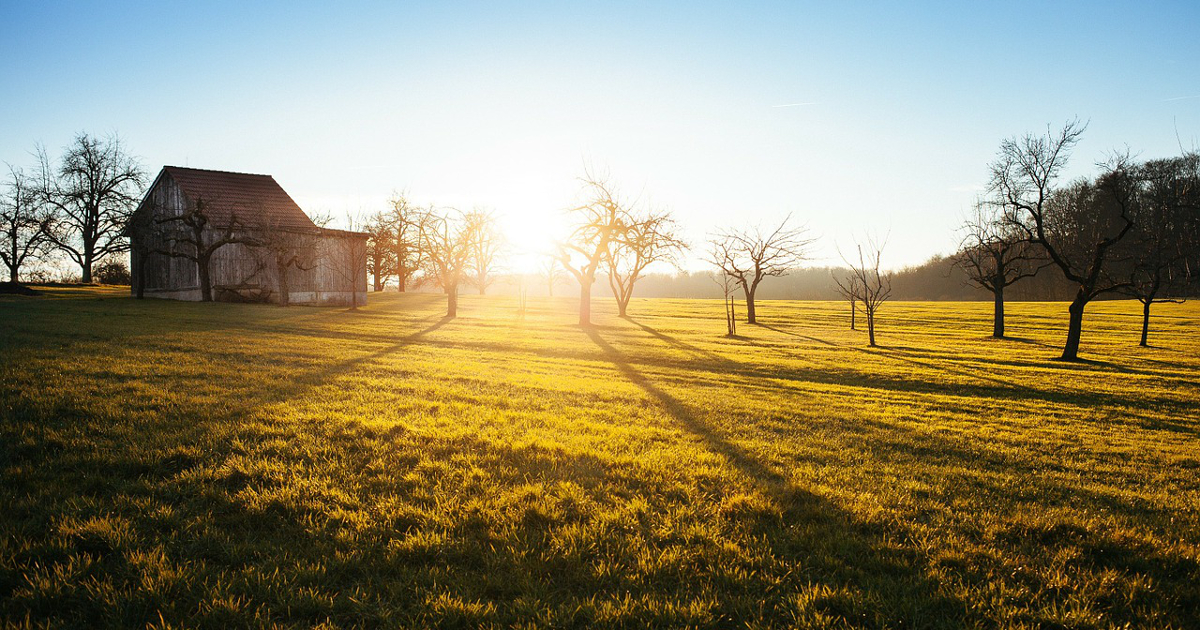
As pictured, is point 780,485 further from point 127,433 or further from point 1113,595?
point 127,433

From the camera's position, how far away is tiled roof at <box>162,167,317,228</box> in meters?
35.9

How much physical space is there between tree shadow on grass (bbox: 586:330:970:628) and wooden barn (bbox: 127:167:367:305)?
33471 mm

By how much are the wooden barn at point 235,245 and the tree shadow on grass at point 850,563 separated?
33.5 meters

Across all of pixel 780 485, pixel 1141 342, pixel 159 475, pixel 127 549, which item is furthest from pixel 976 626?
pixel 1141 342

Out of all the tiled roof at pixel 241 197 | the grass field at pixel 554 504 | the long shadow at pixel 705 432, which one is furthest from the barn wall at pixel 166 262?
the long shadow at pixel 705 432

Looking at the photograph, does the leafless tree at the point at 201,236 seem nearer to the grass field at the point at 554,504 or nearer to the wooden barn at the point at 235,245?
the wooden barn at the point at 235,245

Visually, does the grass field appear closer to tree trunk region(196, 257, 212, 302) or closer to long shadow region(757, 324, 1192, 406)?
long shadow region(757, 324, 1192, 406)

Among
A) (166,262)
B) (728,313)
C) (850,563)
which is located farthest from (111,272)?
(850,563)

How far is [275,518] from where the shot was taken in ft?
14.6

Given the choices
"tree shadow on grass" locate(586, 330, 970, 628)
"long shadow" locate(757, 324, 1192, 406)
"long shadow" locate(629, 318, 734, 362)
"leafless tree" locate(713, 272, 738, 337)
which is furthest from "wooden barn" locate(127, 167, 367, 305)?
"tree shadow on grass" locate(586, 330, 970, 628)

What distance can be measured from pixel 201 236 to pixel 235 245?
6.67 ft

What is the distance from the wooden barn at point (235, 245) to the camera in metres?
34.6

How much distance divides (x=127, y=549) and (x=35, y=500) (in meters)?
1.43

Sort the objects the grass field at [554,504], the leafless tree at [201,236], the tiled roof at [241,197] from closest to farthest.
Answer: the grass field at [554,504], the leafless tree at [201,236], the tiled roof at [241,197]
